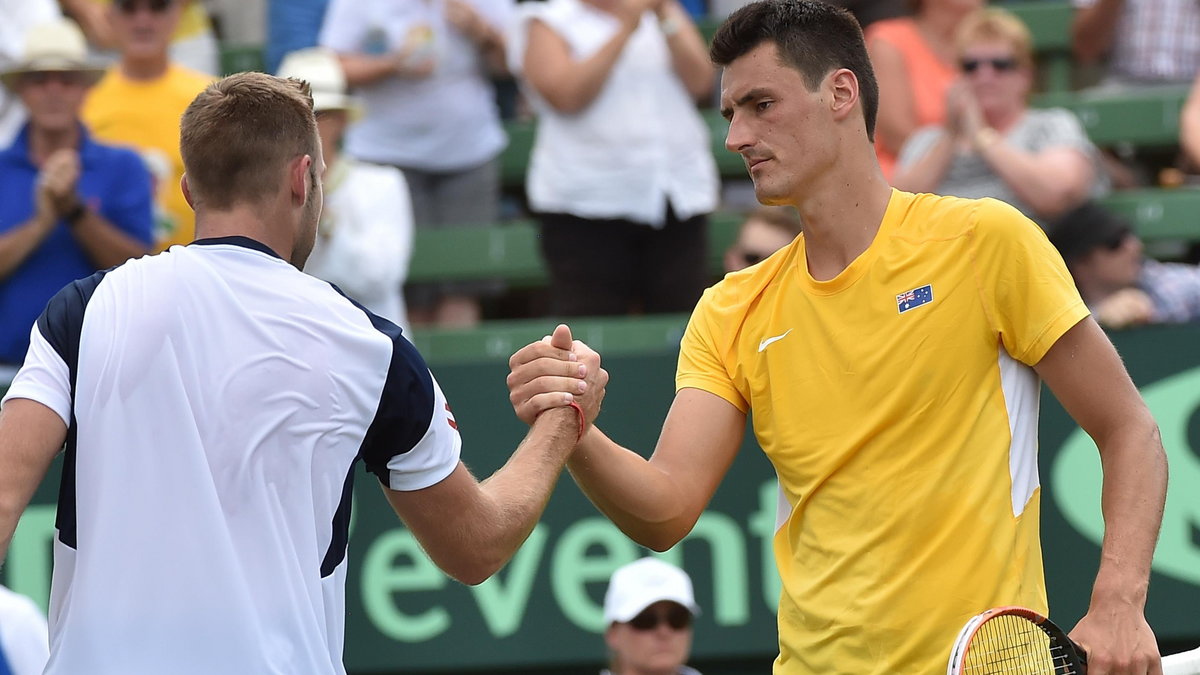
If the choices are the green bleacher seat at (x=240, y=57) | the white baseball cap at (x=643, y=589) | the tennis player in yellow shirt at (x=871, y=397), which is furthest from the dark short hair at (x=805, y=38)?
the green bleacher seat at (x=240, y=57)

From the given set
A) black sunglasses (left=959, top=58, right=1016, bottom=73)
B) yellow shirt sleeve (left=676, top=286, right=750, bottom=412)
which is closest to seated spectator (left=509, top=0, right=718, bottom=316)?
black sunglasses (left=959, top=58, right=1016, bottom=73)

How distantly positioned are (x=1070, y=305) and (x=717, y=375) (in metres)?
0.79

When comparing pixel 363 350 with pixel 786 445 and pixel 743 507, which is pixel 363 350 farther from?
pixel 743 507

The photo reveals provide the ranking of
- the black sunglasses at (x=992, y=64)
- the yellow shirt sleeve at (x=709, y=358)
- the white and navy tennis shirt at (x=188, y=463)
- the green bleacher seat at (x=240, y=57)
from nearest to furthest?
the white and navy tennis shirt at (x=188, y=463), the yellow shirt sleeve at (x=709, y=358), the black sunglasses at (x=992, y=64), the green bleacher seat at (x=240, y=57)

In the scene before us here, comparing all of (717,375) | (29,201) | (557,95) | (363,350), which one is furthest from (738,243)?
(363,350)

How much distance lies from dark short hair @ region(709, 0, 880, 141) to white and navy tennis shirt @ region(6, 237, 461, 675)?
120cm

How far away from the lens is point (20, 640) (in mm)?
3850

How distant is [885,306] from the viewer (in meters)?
3.54

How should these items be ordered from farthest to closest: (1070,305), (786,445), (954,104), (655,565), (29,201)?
1. (954,104)
2. (29,201)
3. (655,565)
4. (786,445)
5. (1070,305)

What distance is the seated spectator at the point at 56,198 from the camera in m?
6.34

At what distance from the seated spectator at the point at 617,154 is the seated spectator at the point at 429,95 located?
47cm

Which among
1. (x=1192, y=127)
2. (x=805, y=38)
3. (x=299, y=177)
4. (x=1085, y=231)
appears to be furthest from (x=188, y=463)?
(x=1192, y=127)

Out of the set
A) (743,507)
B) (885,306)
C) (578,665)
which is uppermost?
(885,306)

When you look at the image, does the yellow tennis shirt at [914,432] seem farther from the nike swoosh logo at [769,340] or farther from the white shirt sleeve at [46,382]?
the white shirt sleeve at [46,382]
